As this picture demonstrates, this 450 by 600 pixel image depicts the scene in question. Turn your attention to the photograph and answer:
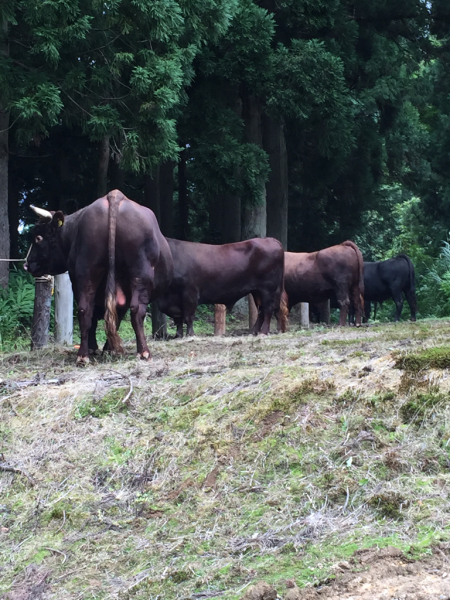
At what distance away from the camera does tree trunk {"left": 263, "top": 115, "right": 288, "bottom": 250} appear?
2045 centimetres

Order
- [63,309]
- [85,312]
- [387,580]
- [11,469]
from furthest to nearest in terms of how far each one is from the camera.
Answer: [63,309], [85,312], [11,469], [387,580]

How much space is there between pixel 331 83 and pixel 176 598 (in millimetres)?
15801

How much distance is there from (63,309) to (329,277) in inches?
297

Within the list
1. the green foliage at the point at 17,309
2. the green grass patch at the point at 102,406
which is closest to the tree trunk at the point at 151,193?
the green foliage at the point at 17,309

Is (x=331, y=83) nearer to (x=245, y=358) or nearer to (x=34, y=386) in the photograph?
(x=245, y=358)

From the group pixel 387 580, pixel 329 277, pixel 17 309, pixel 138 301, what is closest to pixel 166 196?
pixel 329 277

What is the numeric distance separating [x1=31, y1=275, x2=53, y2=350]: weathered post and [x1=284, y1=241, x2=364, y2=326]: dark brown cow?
7.92 meters

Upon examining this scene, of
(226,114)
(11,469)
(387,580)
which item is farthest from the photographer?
(226,114)

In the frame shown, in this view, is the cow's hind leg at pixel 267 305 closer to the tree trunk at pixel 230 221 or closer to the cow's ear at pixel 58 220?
the cow's ear at pixel 58 220

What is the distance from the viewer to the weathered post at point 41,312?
10.2 meters

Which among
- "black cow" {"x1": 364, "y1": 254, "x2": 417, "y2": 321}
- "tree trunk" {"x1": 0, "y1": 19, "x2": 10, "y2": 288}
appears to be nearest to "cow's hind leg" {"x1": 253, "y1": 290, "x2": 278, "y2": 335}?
"tree trunk" {"x1": 0, "y1": 19, "x2": 10, "y2": 288}

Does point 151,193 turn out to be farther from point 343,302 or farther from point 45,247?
point 45,247

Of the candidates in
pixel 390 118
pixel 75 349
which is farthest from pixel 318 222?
pixel 75 349

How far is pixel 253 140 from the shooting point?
1917 cm
